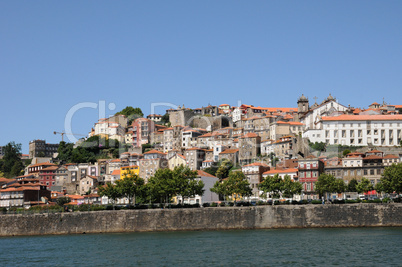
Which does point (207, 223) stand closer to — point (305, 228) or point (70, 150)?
point (305, 228)

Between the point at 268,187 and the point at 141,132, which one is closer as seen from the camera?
the point at 268,187

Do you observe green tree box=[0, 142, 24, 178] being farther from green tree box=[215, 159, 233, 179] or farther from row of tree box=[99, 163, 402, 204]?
row of tree box=[99, 163, 402, 204]

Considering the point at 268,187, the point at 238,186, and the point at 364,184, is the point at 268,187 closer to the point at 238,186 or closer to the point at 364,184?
the point at 238,186

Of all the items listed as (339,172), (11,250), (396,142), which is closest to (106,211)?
(11,250)

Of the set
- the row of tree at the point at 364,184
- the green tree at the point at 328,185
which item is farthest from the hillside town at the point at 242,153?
the green tree at the point at 328,185

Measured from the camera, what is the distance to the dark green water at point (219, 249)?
44.9 meters

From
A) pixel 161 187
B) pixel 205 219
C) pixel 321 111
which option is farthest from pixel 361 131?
pixel 205 219

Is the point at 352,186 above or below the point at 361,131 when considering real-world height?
below

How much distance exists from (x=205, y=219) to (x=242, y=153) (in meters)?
68.0

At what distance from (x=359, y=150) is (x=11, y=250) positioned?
282 feet

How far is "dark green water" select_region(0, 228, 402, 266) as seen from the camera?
44.9 metres

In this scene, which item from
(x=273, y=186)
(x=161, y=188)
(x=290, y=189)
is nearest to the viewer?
(x=161, y=188)

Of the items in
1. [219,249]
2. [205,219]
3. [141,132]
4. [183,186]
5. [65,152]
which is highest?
[141,132]

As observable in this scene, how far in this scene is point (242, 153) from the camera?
137 meters
